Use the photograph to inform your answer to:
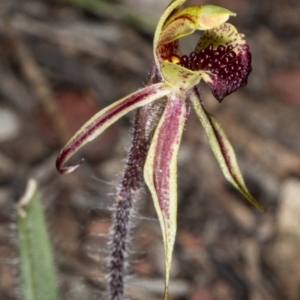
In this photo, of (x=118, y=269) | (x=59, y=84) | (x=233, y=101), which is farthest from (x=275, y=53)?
(x=118, y=269)

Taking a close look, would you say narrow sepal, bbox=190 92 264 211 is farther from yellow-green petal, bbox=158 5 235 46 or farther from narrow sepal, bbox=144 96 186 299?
yellow-green petal, bbox=158 5 235 46

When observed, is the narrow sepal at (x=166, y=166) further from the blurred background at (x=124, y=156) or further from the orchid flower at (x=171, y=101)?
the blurred background at (x=124, y=156)

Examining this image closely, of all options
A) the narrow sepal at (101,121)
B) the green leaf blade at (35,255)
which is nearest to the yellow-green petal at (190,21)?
the narrow sepal at (101,121)

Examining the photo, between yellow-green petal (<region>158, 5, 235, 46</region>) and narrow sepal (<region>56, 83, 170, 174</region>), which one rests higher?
yellow-green petal (<region>158, 5, 235, 46</region>)

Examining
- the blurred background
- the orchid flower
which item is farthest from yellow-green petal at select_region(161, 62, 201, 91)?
the blurred background

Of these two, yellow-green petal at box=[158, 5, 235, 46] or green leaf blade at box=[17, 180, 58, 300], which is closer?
yellow-green petal at box=[158, 5, 235, 46]

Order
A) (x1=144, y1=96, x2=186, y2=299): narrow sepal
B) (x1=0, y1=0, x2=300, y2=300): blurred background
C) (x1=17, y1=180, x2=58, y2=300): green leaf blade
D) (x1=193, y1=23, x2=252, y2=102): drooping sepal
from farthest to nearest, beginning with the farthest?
(x1=0, y1=0, x2=300, y2=300): blurred background
(x1=17, y1=180, x2=58, y2=300): green leaf blade
(x1=193, y1=23, x2=252, y2=102): drooping sepal
(x1=144, y1=96, x2=186, y2=299): narrow sepal

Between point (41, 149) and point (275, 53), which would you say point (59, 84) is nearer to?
point (41, 149)
